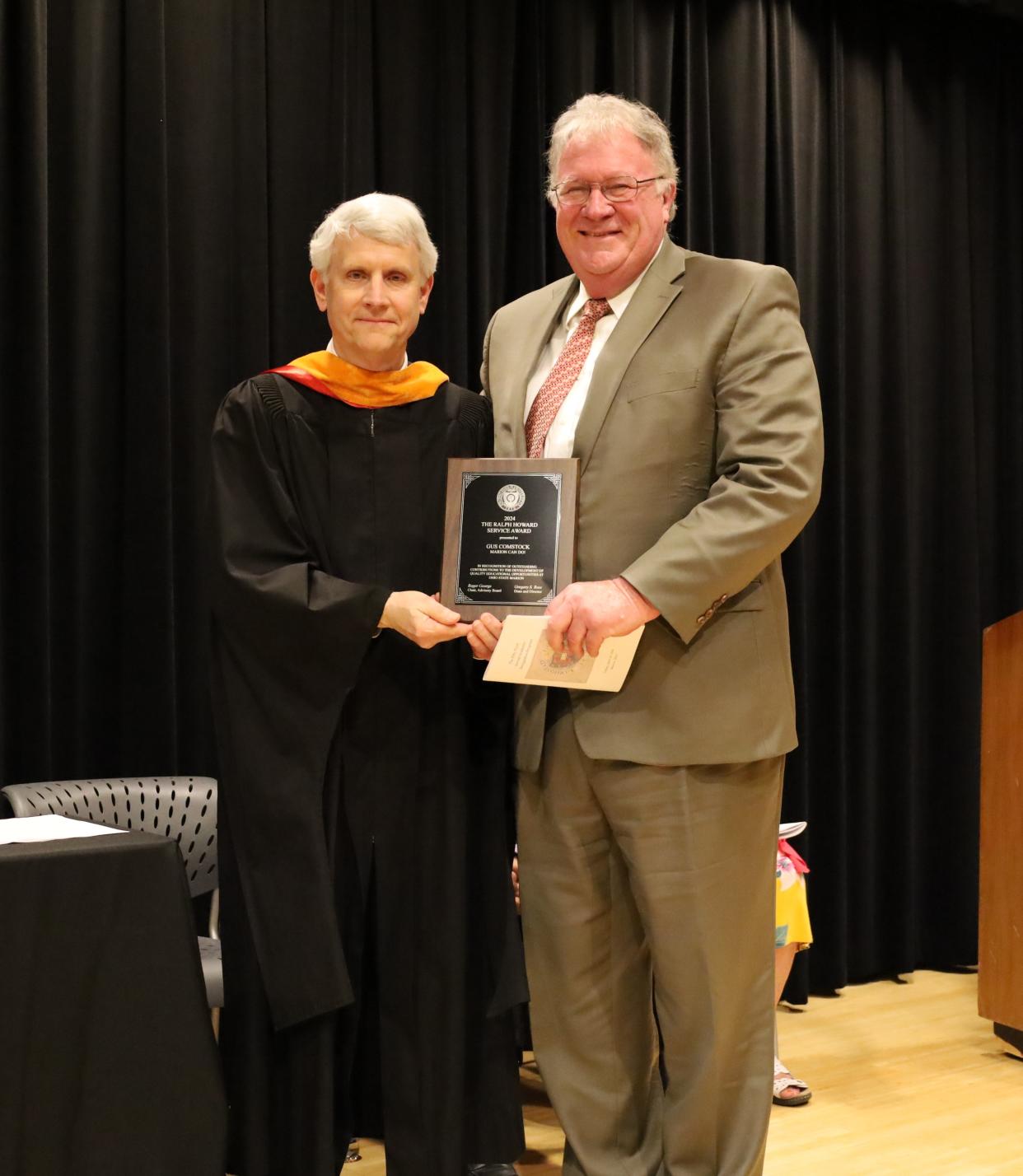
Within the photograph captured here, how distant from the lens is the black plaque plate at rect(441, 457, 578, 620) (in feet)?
7.97

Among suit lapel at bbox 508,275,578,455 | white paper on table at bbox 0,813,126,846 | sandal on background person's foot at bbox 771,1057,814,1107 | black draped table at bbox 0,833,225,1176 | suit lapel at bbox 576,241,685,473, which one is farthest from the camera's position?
sandal on background person's foot at bbox 771,1057,814,1107

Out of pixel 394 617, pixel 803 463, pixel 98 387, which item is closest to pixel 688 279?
pixel 803 463

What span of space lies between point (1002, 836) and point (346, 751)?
2264mm

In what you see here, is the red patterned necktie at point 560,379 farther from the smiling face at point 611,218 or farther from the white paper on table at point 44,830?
the white paper on table at point 44,830

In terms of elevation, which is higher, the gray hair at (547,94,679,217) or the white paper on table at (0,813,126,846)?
the gray hair at (547,94,679,217)

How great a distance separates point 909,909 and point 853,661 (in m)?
0.93

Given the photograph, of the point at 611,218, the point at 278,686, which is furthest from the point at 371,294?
the point at 278,686

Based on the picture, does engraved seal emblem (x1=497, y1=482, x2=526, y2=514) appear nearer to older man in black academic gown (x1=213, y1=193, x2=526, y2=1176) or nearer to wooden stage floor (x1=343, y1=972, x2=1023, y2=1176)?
older man in black academic gown (x1=213, y1=193, x2=526, y2=1176)

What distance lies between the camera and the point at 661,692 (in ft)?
8.15

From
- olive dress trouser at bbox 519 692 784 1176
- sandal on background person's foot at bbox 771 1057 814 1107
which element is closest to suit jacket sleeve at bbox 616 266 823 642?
olive dress trouser at bbox 519 692 784 1176

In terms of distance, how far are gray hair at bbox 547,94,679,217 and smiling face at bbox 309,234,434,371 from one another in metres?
0.33

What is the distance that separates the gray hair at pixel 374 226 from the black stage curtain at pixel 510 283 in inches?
48.2

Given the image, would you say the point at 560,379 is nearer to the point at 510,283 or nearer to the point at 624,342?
the point at 624,342

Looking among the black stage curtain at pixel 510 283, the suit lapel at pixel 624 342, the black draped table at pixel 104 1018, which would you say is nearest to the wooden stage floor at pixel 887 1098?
the black stage curtain at pixel 510 283
